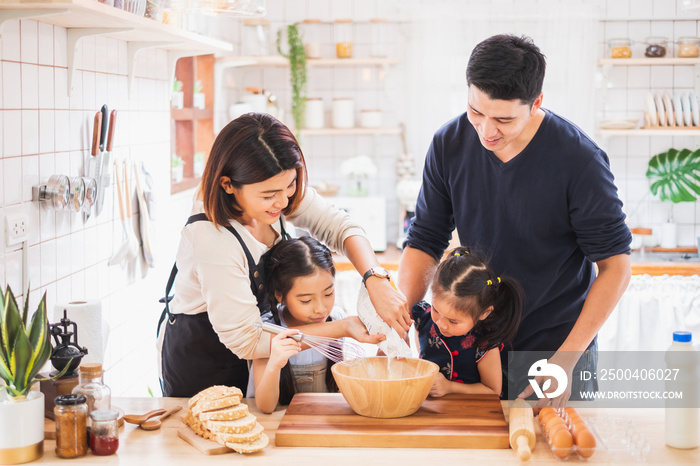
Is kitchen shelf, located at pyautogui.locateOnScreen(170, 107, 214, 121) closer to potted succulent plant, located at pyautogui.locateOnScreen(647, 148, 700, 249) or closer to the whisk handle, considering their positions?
the whisk handle

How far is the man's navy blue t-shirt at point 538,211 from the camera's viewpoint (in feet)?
5.57

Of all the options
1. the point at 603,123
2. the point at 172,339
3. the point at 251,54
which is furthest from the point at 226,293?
the point at 603,123

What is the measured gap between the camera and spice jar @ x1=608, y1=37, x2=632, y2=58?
425 cm

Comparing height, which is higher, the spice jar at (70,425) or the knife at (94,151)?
the knife at (94,151)

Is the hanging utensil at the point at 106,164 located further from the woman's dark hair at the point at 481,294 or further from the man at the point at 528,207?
the woman's dark hair at the point at 481,294

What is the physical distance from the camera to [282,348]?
1535 mm

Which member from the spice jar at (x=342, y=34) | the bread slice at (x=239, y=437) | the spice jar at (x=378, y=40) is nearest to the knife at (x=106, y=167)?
the bread slice at (x=239, y=437)

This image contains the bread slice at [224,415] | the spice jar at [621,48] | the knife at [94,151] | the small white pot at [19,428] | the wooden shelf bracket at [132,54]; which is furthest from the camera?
the spice jar at [621,48]

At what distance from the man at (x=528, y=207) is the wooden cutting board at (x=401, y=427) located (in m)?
0.17

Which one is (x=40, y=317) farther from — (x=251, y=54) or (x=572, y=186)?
(x=251, y=54)

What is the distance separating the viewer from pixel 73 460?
139cm

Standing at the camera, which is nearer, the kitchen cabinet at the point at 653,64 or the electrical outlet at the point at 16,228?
the electrical outlet at the point at 16,228

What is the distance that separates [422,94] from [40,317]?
3346 mm

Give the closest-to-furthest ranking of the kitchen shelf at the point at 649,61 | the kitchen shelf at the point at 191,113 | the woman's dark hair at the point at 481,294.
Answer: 1. the woman's dark hair at the point at 481,294
2. the kitchen shelf at the point at 191,113
3. the kitchen shelf at the point at 649,61
